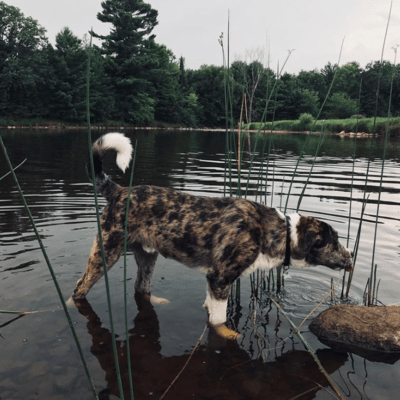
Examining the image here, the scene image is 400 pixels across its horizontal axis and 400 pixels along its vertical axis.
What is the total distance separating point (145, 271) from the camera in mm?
5453

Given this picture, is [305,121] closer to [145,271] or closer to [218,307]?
[145,271]

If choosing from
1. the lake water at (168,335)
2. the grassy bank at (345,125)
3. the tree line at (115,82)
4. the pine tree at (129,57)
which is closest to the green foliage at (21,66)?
the tree line at (115,82)

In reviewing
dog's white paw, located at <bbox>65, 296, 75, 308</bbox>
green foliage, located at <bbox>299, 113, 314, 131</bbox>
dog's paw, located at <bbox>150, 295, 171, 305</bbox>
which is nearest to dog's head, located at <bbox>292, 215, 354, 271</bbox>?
dog's paw, located at <bbox>150, 295, 171, 305</bbox>

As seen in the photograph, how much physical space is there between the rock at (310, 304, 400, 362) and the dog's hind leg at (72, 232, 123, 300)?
2.59 meters

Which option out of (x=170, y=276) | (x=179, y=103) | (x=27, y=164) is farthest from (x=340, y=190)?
(x=179, y=103)

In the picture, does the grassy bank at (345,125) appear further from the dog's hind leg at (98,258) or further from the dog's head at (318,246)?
the dog's hind leg at (98,258)

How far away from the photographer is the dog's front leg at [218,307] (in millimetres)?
4480

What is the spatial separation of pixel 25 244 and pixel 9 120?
169 feet

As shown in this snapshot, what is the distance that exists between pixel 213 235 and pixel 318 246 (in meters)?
1.31

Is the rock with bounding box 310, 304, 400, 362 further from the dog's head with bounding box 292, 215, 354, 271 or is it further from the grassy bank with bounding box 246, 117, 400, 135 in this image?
the grassy bank with bounding box 246, 117, 400, 135

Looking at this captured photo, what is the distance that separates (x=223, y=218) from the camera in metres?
4.59

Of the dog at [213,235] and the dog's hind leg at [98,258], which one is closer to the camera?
the dog at [213,235]

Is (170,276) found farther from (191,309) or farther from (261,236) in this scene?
(261,236)

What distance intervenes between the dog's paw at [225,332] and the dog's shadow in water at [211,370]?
2.6 inches
